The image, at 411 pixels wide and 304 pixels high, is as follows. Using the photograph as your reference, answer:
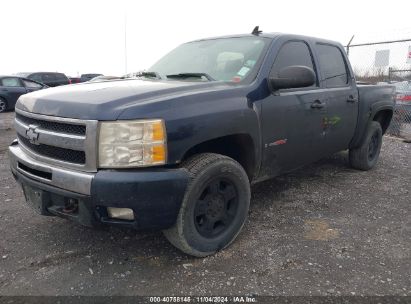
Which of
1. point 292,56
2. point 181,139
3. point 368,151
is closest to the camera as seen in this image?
point 181,139

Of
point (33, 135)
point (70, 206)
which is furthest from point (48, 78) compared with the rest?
point (70, 206)

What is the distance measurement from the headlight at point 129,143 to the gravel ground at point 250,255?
35.2 inches

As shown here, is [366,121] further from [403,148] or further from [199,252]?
[199,252]

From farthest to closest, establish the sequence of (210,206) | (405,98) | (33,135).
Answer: (405,98) → (210,206) → (33,135)

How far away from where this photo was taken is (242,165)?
3.43 meters

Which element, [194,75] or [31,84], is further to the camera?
[31,84]

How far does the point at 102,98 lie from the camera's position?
105 inches

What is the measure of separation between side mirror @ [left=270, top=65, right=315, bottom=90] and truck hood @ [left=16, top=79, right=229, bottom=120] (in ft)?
1.68

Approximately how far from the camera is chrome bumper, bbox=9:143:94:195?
99.7 inches

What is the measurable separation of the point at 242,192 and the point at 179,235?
0.70 metres

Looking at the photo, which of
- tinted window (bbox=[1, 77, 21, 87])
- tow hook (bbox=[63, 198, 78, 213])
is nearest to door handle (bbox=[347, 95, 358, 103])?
tow hook (bbox=[63, 198, 78, 213])

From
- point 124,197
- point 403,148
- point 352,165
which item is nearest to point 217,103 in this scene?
point 124,197

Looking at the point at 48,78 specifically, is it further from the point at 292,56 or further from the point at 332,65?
the point at 292,56

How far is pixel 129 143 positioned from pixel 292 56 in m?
2.18
